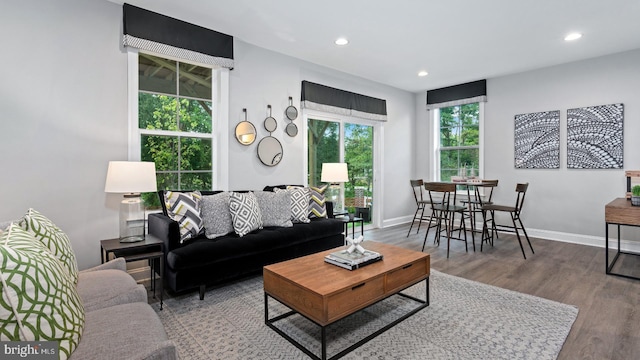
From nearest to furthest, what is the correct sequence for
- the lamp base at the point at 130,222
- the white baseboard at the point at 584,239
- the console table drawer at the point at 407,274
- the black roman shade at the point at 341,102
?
1. the console table drawer at the point at 407,274
2. the lamp base at the point at 130,222
3. the white baseboard at the point at 584,239
4. the black roman shade at the point at 341,102

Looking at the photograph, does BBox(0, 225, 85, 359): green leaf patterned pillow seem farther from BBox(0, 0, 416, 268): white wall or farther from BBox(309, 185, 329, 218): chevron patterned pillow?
BBox(309, 185, 329, 218): chevron patterned pillow

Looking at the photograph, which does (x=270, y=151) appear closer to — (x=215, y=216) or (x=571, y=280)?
(x=215, y=216)

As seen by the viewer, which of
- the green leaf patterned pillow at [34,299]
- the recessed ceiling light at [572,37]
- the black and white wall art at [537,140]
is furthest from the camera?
the black and white wall art at [537,140]

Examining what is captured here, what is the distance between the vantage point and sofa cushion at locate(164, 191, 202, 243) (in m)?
2.84

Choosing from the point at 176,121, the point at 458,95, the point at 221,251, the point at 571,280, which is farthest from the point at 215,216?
the point at 458,95

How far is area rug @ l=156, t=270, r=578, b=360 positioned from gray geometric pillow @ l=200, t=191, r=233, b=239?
0.55 m

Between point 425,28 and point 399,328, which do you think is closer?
point 399,328

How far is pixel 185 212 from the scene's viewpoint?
2.90 m

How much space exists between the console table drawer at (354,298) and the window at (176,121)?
8.04 ft

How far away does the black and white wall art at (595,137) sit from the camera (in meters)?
4.34

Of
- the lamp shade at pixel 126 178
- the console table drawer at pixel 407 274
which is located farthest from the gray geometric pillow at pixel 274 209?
the console table drawer at pixel 407 274

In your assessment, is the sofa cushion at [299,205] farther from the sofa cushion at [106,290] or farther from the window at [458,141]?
the window at [458,141]

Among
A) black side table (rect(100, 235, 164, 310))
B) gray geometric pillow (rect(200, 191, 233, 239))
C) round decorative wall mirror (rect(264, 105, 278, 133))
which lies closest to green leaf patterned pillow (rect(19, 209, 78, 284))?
black side table (rect(100, 235, 164, 310))

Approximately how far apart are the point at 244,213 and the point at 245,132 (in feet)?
4.04
